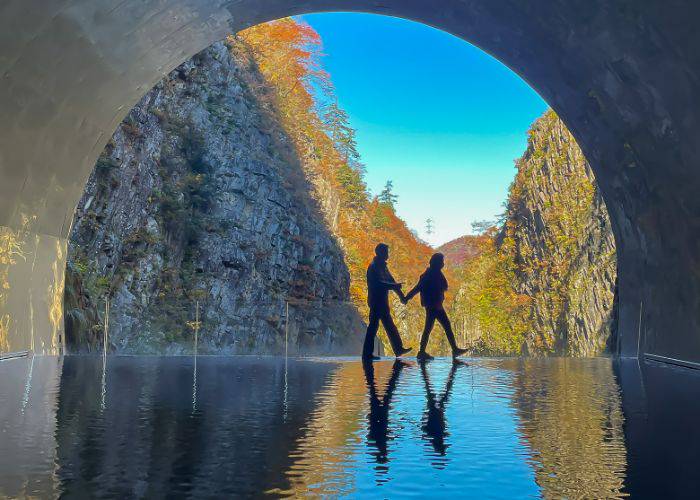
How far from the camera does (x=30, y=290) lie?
11586 millimetres

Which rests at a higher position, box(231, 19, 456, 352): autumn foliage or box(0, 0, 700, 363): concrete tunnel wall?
box(231, 19, 456, 352): autumn foliage

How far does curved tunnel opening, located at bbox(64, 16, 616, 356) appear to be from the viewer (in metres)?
26.3

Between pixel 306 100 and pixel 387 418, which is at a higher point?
pixel 306 100

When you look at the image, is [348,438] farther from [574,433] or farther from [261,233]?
[261,233]

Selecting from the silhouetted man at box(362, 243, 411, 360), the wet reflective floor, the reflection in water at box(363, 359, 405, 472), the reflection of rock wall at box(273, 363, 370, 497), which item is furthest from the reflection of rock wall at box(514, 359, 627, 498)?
the silhouetted man at box(362, 243, 411, 360)

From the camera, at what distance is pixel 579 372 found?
36.7ft

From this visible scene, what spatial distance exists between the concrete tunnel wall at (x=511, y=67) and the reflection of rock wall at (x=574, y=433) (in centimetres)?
184

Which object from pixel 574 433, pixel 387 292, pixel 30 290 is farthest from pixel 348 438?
pixel 387 292

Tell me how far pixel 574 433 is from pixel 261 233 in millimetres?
28946

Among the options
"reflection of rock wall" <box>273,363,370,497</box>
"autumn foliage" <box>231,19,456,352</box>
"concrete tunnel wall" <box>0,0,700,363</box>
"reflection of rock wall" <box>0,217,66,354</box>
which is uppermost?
"autumn foliage" <box>231,19,456,352</box>

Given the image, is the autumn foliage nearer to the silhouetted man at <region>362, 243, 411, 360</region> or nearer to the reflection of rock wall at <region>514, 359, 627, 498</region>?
the silhouetted man at <region>362, 243, 411, 360</region>

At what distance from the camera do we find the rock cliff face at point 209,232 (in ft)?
85.0

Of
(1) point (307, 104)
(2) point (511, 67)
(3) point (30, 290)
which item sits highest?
(1) point (307, 104)

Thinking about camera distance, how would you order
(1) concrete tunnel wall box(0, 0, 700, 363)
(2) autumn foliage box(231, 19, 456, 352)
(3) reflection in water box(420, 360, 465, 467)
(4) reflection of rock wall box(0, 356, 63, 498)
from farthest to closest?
(2) autumn foliage box(231, 19, 456, 352), (1) concrete tunnel wall box(0, 0, 700, 363), (3) reflection in water box(420, 360, 465, 467), (4) reflection of rock wall box(0, 356, 63, 498)
